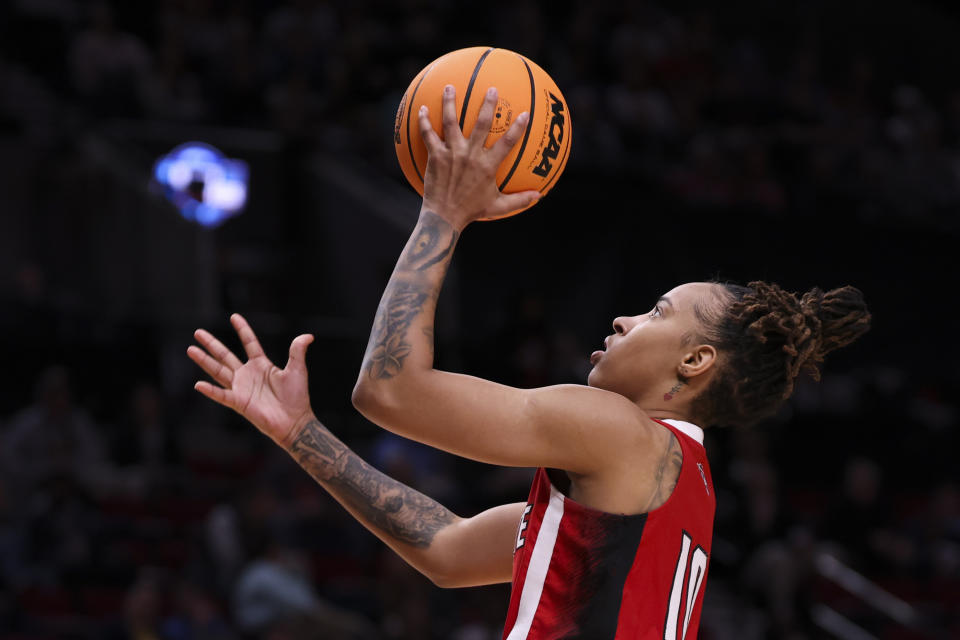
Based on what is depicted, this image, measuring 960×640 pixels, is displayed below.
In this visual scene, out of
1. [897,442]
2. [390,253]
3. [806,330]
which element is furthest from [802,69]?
[806,330]

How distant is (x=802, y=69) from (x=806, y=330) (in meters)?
12.8

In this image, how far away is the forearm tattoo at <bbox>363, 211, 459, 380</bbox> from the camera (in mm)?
2537

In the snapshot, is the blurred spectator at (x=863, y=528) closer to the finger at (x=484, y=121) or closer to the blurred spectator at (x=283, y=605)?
the blurred spectator at (x=283, y=605)

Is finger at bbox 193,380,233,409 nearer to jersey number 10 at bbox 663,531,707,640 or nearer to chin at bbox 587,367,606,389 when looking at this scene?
chin at bbox 587,367,606,389

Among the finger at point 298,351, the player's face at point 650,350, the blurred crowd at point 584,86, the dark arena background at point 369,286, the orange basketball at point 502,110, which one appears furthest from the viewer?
the blurred crowd at point 584,86

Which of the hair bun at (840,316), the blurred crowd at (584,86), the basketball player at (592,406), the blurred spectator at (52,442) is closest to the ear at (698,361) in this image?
the basketball player at (592,406)

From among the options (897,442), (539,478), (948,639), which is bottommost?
(948,639)

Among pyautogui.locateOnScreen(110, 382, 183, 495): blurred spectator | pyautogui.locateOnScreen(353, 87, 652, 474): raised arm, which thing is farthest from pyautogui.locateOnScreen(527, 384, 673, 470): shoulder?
pyautogui.locateOnScreen(110, 382, 183, 495): blurred spectator

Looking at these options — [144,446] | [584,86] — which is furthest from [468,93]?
[584,86]

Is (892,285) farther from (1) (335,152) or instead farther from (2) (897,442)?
(1) (335,152)

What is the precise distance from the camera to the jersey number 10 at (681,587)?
2773 millimetres

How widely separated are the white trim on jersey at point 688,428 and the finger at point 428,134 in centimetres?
78

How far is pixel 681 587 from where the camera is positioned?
9.20 ft

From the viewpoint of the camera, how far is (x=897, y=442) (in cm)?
1134
